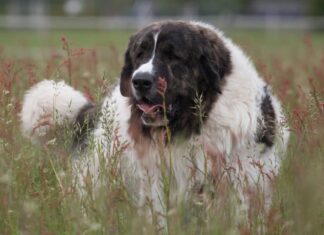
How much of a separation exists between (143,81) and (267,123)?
0.85 m

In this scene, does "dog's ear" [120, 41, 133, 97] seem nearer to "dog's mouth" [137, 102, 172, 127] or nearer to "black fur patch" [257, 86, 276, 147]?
"dog's mouth" [137, 102, 172, 127]

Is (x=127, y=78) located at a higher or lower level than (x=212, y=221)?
higher

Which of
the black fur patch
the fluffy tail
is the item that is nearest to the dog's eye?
the fluffy tail

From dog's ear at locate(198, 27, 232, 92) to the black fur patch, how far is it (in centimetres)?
31

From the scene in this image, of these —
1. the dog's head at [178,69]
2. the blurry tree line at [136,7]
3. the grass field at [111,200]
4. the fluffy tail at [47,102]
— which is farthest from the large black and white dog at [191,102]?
the blurry tree line at [136,7]

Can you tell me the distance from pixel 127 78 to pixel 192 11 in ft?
99.5

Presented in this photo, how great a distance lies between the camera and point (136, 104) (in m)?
4.70

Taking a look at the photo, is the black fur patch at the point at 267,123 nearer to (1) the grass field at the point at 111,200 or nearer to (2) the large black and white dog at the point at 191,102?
(2) the large black and white dog at the point at 191,102

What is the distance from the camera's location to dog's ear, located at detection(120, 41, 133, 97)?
486 centimetres

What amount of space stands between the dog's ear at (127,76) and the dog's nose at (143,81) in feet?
1.21

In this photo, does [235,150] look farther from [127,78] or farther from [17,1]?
[17,1]

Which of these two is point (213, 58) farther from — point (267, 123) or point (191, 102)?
point (267, 123)

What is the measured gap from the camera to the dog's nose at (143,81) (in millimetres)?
4410

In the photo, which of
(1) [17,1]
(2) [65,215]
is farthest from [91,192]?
(1) [17,1]
